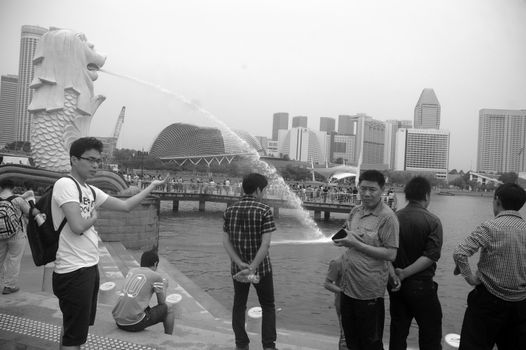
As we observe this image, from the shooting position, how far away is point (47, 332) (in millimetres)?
3402

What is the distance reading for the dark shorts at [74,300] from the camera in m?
2.46

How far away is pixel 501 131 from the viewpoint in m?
66.1

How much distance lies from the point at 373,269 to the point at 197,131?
68.3 m

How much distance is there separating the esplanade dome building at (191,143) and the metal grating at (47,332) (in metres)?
63.5

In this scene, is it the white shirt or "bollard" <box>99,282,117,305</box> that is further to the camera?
"bollard" <box>99,282,117,305</box>

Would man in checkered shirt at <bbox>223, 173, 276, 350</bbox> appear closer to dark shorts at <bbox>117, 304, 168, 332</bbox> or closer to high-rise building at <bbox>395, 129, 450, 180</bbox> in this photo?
dark shorts at <bbox>117, 304, 168, 332</bbox>

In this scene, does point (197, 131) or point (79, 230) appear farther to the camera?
point (197, 131)

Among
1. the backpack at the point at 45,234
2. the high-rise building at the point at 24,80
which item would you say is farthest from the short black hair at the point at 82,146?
the high-rise building at the point at 24,80

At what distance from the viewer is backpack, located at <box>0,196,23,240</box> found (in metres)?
4.55

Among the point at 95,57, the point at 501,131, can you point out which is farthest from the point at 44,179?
the point at 501,131

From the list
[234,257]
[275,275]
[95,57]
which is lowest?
[275,275]

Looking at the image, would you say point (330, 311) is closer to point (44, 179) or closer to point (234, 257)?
point (234, 257)

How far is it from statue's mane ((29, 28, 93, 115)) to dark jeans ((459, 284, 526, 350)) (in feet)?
37.5

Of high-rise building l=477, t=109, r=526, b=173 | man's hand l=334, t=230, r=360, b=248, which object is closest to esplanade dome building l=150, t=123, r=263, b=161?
high-rise building l=477, t=109, r=526, b=173
